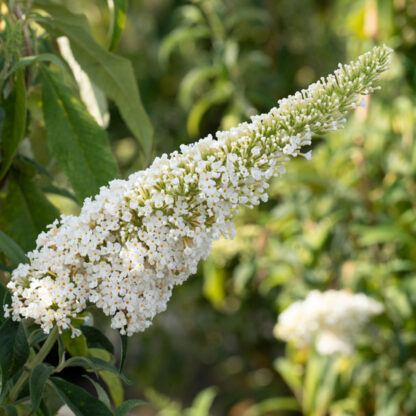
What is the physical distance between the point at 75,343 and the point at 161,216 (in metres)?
0.20

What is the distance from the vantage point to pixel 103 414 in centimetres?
60

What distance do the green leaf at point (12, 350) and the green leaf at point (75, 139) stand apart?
22cm

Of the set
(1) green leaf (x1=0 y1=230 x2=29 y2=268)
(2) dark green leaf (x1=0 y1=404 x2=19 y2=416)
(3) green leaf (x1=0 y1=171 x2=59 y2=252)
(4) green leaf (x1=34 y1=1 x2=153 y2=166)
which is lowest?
(2) dark green leaf (x1=0 y1=404 x2=19 y2=416)

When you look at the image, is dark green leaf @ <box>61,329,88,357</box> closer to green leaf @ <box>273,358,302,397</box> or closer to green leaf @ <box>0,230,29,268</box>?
green leaf @ <box>0,230,29,268</box>

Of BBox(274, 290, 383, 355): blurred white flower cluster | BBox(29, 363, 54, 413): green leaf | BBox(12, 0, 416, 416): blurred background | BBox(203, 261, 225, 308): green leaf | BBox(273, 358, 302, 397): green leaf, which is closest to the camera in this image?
BBox(29, 363, 54, 413): green leaf

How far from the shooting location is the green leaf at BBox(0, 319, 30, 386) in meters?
0.58

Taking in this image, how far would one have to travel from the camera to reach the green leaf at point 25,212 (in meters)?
0.79

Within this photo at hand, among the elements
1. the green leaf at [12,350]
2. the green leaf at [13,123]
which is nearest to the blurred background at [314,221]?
the green leaf at [13,123]

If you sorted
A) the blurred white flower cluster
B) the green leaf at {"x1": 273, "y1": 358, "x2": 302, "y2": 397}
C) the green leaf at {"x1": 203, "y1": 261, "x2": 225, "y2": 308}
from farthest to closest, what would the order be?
1. the green leaf at {"x1": 203, "y1": 261, "x2": 225, "y2": 308}
2. the green leaf at {"x1": 273, "y1": 358, "x2": 302, "y2": 397}
3. the blurred white flower cluster

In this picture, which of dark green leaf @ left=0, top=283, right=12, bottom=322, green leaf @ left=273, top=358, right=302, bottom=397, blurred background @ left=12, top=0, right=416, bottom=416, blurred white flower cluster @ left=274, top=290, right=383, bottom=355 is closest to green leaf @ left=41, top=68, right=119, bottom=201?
dark green leaf @ left=0, top=283, right=12, bottom=322

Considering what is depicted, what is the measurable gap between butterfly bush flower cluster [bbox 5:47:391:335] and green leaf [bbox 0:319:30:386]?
2 cm

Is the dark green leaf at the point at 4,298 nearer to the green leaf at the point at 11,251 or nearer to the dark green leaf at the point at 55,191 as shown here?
the green leaf at the point at 11,251

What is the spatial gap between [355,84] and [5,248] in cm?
42

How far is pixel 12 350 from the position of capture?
1.93 ft
